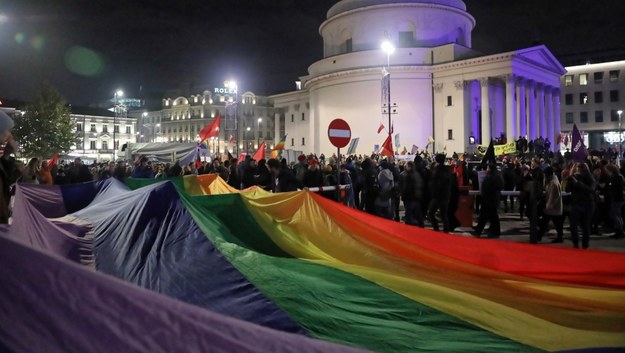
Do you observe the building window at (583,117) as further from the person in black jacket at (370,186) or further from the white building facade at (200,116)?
the person in black jacket at (370,186)

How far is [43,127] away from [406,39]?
44.6m

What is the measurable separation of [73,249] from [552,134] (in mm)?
67122

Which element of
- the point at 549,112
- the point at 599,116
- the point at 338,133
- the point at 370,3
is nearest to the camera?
the point at 338,133

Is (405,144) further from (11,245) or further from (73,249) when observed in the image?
(11,245)

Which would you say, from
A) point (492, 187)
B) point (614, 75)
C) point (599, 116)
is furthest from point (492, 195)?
point (614, 75)

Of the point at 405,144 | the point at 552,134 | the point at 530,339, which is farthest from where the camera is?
the point at 552,134

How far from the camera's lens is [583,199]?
11148 millimetres

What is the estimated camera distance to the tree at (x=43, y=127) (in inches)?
2379

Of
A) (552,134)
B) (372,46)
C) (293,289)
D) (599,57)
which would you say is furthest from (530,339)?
(599,57)

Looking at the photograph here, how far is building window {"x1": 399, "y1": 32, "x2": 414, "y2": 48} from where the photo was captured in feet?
199

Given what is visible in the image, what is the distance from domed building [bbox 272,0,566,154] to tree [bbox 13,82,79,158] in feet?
103

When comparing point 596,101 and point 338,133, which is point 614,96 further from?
point 338,133

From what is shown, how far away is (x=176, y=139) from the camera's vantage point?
109 metres

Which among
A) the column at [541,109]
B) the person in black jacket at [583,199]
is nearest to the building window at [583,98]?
the column at [541,109]
